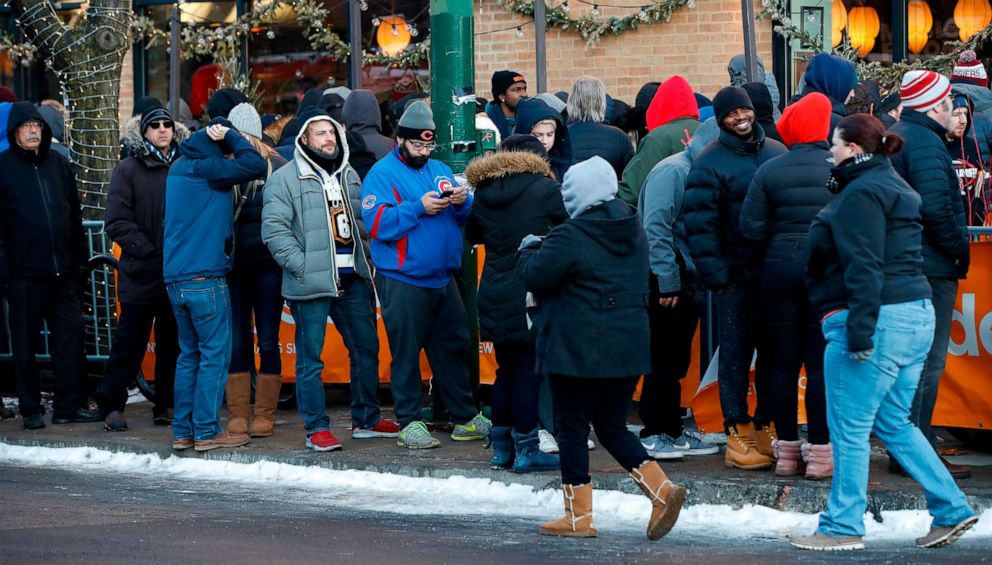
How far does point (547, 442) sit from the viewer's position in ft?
31.0

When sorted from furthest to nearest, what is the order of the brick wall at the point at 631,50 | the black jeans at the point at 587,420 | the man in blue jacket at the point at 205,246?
1. the brick wall at the point at 631,50
2. the man in blue jacket at the point at 205,246
3. the black jeans at the point at 587,420

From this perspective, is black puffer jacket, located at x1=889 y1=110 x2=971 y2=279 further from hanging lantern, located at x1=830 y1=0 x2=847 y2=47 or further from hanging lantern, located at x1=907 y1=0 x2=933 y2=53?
hanging lantern, located at x1=907 y1=0 x2=933 y2=53

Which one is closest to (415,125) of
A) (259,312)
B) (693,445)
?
(259,312)

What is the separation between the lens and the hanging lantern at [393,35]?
56.9 ft

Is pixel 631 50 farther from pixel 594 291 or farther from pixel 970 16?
pixel 594 291

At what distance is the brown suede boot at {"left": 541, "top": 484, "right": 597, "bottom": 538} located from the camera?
24.2 ft

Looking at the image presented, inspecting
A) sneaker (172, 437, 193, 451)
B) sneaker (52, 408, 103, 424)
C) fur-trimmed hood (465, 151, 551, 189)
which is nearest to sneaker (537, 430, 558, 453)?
fur-trimmed hood (465, 151, 551, 189)

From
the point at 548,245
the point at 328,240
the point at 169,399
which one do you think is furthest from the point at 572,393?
the point at 169,399

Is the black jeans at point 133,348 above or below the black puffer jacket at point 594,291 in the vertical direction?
below

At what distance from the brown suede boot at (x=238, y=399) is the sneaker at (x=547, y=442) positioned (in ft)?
6.45

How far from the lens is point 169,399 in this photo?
36.4ft

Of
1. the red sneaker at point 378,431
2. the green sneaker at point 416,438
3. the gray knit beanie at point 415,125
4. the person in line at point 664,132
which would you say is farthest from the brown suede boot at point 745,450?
the gray knit beanie at point 415,125

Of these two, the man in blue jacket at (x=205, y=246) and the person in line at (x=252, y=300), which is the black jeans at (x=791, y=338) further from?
the person in line at (x=252, y=300)

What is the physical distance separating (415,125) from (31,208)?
3107 mm
